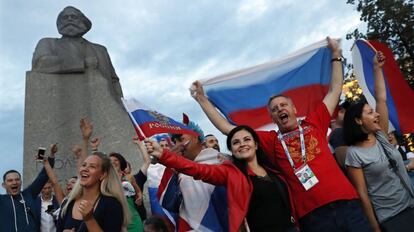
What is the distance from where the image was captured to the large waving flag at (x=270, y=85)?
4789 millimetres

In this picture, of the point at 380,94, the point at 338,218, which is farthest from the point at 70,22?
the point at 338,218

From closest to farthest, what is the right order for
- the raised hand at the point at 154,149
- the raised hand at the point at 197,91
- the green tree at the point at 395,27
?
1. the raised hand at the point at 154,149
2. the raised hand at the point at 197,91
3. the green tree at the point at 395,27

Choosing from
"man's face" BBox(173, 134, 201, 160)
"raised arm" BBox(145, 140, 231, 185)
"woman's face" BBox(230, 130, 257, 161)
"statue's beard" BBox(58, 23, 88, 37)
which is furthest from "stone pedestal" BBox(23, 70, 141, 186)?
"raised arm" BBox(145, 140, 231, 185)

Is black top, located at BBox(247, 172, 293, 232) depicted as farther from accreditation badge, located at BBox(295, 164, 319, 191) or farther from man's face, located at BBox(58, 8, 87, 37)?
man's face, located at BBox(58, 8, 87, 37)

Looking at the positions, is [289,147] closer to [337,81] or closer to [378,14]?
[337,81]

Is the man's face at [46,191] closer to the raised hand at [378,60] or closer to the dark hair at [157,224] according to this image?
Result: the dark hair at [157,224]

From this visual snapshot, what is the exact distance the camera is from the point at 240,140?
3.77 metres

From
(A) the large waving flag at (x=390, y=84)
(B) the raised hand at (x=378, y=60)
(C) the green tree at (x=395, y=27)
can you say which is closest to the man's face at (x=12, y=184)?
(A) the large waving flag at (x=390, y=84)

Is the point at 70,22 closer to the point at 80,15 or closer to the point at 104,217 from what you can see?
the point at 80,15

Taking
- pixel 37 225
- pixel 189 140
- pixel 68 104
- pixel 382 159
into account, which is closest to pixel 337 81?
pixel 382 159

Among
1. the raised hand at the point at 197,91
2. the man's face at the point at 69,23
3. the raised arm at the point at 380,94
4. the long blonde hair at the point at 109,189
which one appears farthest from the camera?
the man's face at the point at 69,23

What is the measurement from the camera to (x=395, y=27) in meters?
25.9

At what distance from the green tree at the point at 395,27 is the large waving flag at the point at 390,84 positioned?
20.4 meters

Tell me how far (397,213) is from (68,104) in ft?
25.2
